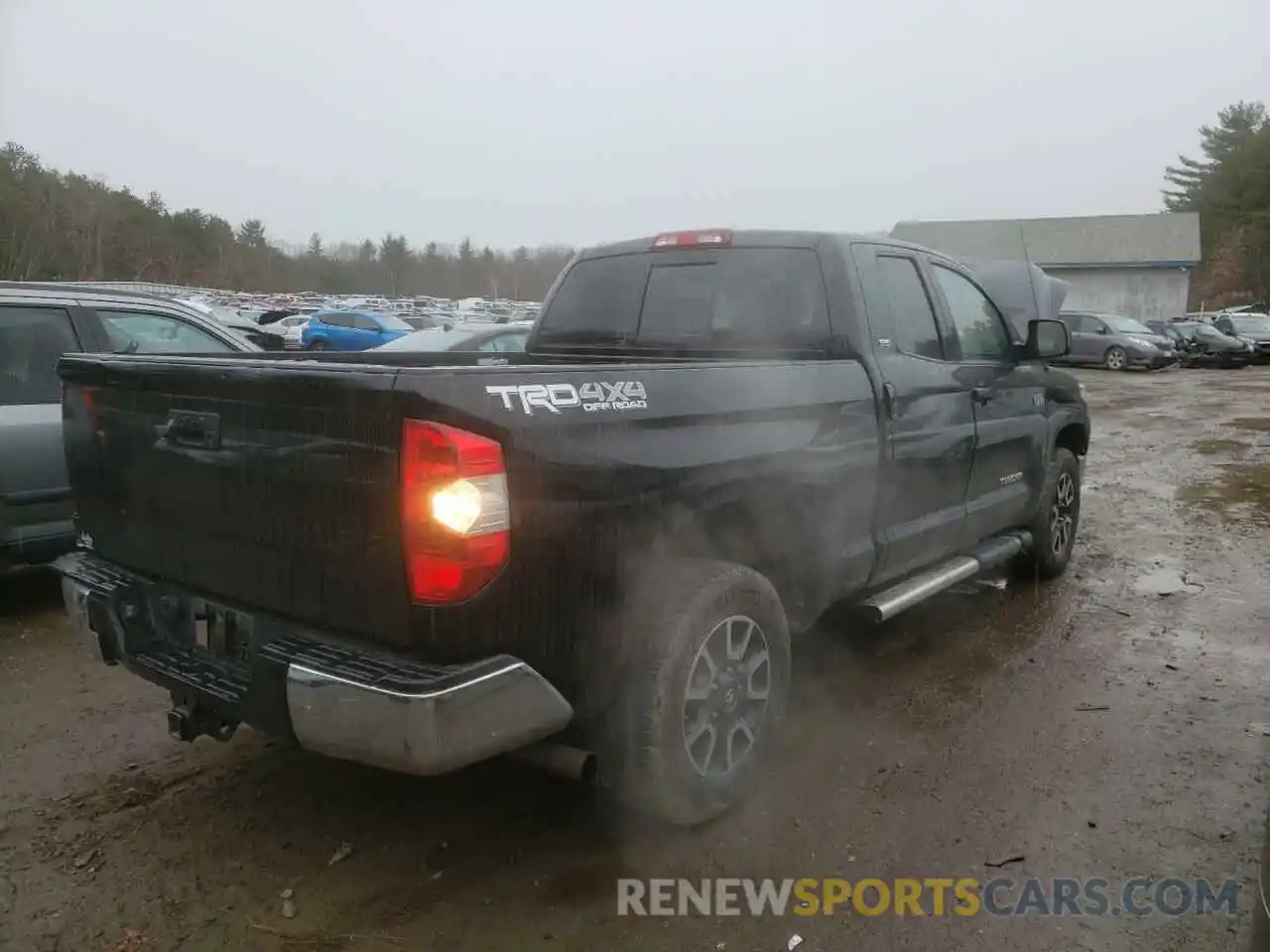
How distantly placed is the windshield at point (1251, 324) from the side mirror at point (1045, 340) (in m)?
30.2

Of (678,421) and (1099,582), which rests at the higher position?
(678,421)

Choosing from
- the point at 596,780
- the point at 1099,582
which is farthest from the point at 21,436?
the point at 1099,582

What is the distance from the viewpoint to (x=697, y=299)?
4270mm

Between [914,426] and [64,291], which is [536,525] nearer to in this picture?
[914,426]

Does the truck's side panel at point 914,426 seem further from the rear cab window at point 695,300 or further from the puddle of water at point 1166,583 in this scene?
the puddle of water at point 1166,583

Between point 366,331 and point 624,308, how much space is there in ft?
77.6

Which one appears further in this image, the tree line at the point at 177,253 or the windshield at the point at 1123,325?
the tree line at the point at 177,253

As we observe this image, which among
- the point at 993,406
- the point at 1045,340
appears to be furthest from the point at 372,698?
the point at 1045,340

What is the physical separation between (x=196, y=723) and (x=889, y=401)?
2.78 metres

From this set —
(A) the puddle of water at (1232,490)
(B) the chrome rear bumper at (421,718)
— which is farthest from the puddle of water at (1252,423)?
(B) the chrome rear bumper at (421,718)

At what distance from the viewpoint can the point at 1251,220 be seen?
56.6m

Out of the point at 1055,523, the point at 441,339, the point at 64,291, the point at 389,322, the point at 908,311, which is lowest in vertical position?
the point at 1055,523

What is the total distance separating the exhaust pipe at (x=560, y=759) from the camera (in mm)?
2848

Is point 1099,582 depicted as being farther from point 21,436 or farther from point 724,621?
point 21,436
